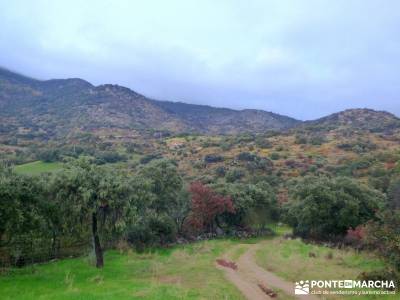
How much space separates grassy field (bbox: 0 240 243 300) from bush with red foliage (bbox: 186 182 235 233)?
1748 centimetres

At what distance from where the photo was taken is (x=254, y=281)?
28.4m

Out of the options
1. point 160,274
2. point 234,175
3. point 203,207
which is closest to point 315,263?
point 160,274

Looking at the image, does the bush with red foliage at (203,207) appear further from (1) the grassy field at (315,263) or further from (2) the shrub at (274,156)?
(2) the shrub at (274,156)

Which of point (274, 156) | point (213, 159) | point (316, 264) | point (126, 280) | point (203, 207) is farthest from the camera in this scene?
point (213, 159)

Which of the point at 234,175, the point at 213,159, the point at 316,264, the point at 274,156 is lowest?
the point at 234,175

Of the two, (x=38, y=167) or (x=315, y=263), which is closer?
(x=315, y=263)

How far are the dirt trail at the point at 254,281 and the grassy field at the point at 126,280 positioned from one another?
0.83 m

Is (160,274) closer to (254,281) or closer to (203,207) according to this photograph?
(254,281)

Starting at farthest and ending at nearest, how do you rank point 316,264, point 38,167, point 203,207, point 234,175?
point 38,167
point 234,175
point 203,207
point 316,264

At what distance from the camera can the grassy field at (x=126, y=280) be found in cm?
2323

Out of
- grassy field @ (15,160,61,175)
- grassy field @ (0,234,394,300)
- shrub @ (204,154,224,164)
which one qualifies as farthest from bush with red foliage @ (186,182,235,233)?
shrub @ (204,154,224,164)

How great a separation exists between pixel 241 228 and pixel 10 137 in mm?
162385

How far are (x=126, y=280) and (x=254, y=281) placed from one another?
8563 mm

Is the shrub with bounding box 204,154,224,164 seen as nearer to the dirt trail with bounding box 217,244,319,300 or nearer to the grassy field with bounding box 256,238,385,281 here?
the grassy field with bounding box 256,238,385,281
